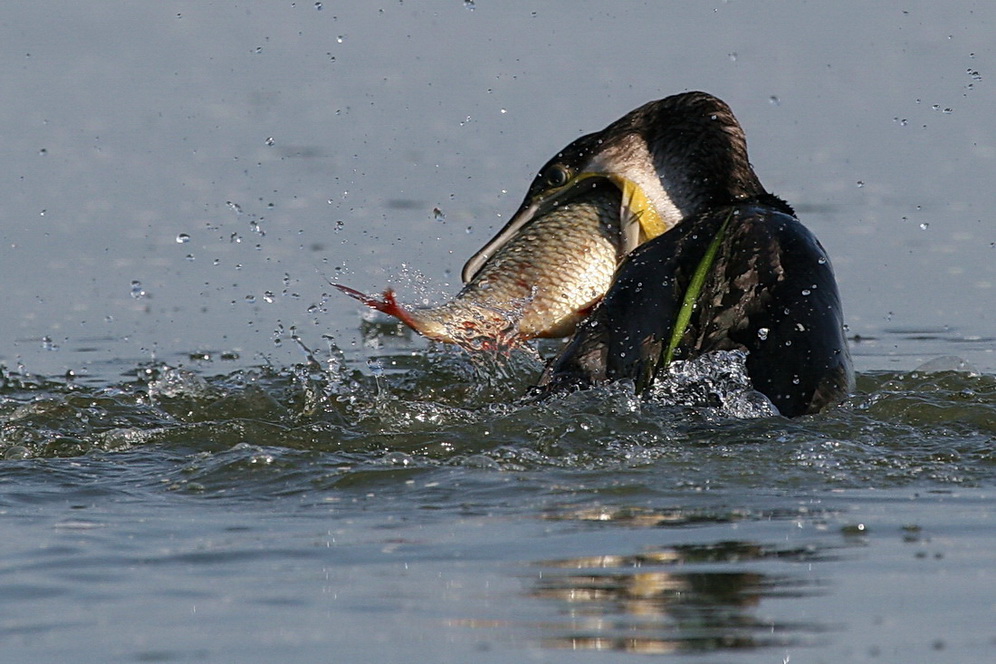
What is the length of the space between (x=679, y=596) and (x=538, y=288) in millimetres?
2767

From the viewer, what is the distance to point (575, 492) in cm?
483

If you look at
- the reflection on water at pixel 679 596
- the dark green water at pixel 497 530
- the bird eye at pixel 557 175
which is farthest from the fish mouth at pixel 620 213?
the reflection on water at pixel 679 596

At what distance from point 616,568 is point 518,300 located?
8.20 ft

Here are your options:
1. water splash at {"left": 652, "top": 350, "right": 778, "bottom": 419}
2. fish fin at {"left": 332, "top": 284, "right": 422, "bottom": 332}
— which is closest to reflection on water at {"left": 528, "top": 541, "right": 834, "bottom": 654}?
water splash at {"left": 652, "top": 350, "right": 778, "bottom": 419}

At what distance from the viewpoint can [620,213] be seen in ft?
22.0

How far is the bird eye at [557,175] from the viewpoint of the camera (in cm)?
689

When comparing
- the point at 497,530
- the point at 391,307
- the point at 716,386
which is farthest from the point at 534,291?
the point at 497,530

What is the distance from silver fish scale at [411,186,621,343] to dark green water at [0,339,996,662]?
1.56 ft

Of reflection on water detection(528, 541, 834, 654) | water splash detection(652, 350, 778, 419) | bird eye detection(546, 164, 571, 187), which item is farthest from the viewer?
bird eye detection(546, 164, 571, 187)

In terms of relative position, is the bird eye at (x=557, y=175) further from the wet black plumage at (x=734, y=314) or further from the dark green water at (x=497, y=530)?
the dark green water at (x=497, y=530)

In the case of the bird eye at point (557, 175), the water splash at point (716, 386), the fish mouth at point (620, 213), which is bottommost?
the water splash at point (716, 386)

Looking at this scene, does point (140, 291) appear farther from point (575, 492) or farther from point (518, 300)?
point (575, 492)

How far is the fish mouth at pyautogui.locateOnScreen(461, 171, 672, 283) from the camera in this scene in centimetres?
657

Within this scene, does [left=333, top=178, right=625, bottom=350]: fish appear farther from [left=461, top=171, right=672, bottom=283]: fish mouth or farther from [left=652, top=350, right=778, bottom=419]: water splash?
[left=652, top=350, right=778, bottom=419]: water splash
